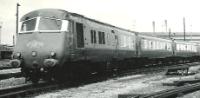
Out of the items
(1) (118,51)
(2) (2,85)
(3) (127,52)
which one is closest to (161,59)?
(3) (127,52)

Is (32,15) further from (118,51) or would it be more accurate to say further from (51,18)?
(118,51)

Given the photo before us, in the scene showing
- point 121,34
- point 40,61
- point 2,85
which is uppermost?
point 121,34

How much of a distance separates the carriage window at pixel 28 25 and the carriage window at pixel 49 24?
1.04 feet

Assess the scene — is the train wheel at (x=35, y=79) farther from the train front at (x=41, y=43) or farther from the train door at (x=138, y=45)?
the train door at (x=138, y=45)

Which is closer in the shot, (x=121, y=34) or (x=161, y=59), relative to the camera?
(x=121, y=34)

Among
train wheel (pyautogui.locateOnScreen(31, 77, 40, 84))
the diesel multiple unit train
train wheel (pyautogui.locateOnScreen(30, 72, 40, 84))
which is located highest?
the diesel multiple unit train

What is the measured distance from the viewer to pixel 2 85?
1431 centimetres

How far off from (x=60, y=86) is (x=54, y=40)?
1.65 meters

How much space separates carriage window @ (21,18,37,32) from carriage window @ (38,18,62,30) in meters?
0.32

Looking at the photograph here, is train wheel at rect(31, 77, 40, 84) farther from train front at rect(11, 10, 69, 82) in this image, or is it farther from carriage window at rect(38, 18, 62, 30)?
carriage window at rect(38, 18, 62, 30)

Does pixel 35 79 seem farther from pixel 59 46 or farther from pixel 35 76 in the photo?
pixel 59 46

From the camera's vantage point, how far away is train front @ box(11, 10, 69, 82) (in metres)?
12.4

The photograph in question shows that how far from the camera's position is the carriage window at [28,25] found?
43.5 ft

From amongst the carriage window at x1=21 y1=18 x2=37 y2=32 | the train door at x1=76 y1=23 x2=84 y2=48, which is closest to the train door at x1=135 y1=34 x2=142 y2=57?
the train door at x1=76 y1=23 x2=84 y2=48
